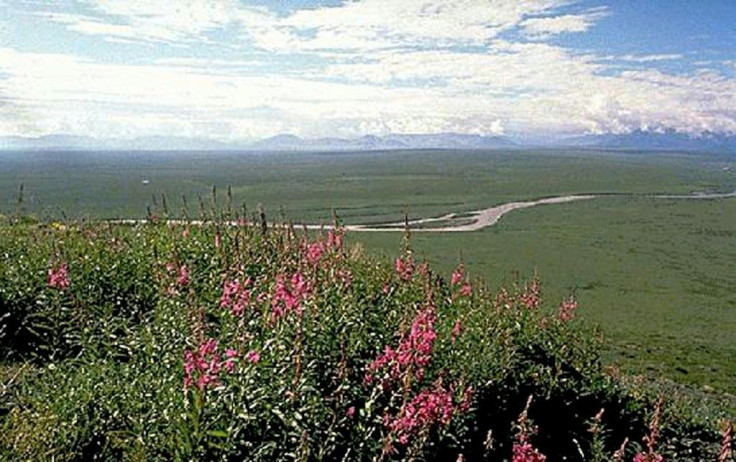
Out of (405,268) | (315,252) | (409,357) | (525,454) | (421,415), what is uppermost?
(315,252)

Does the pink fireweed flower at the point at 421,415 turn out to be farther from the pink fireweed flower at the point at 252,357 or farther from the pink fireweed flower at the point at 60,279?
the pink fireweed flower at the point at 60,279

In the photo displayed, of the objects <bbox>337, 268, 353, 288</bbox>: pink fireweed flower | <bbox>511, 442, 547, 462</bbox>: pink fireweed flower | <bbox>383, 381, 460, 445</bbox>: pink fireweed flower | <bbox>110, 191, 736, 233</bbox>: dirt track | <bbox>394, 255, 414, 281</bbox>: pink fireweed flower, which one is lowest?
<bbox>110, 191, 736, 233</bbox>: dirt track

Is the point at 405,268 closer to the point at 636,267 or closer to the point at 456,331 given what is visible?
Result: the point at 456,331

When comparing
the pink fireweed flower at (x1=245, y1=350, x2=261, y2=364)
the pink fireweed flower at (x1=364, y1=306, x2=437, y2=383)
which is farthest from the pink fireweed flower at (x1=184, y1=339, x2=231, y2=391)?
the pink fireweed flower at (x1=364, y1=306, x2=437, y2=383)

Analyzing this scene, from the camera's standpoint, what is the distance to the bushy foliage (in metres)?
3.77

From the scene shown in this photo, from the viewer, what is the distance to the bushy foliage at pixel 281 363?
377cm

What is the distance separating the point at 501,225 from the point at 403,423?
121ft

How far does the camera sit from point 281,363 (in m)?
4.15

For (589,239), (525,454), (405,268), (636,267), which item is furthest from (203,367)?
(589,239)

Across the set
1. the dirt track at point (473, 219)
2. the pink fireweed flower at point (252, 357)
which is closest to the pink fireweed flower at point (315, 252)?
the pink fireweed flower at point (252, 357)

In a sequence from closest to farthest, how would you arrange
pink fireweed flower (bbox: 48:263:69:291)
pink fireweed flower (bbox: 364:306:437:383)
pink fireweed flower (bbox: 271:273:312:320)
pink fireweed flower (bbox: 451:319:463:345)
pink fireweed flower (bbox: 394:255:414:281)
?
pink fireweed flower (bbox: 364:306:437:383) → pink fireweed flower (bbox: 271:273:312:320) → pink fireweed flower (bbox: 48:263:69:291) → pink fireweed flower (bbox: 451:319:463:345) → pink fireweed flower (bbox: 394:255:414:281)

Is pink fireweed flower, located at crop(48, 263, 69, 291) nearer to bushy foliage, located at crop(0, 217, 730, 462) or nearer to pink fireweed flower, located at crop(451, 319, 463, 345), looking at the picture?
bushy foliage, located at crop(0, 217, 730, 462)

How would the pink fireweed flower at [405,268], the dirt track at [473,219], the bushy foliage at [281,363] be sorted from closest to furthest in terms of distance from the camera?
the bushy foliage at [281,363] → the pink fireweed flower at [405,268] → the dirt track at [473,219]

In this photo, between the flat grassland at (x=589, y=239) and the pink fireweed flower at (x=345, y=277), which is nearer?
the pink fireweed flower at (x=345, y=277)
